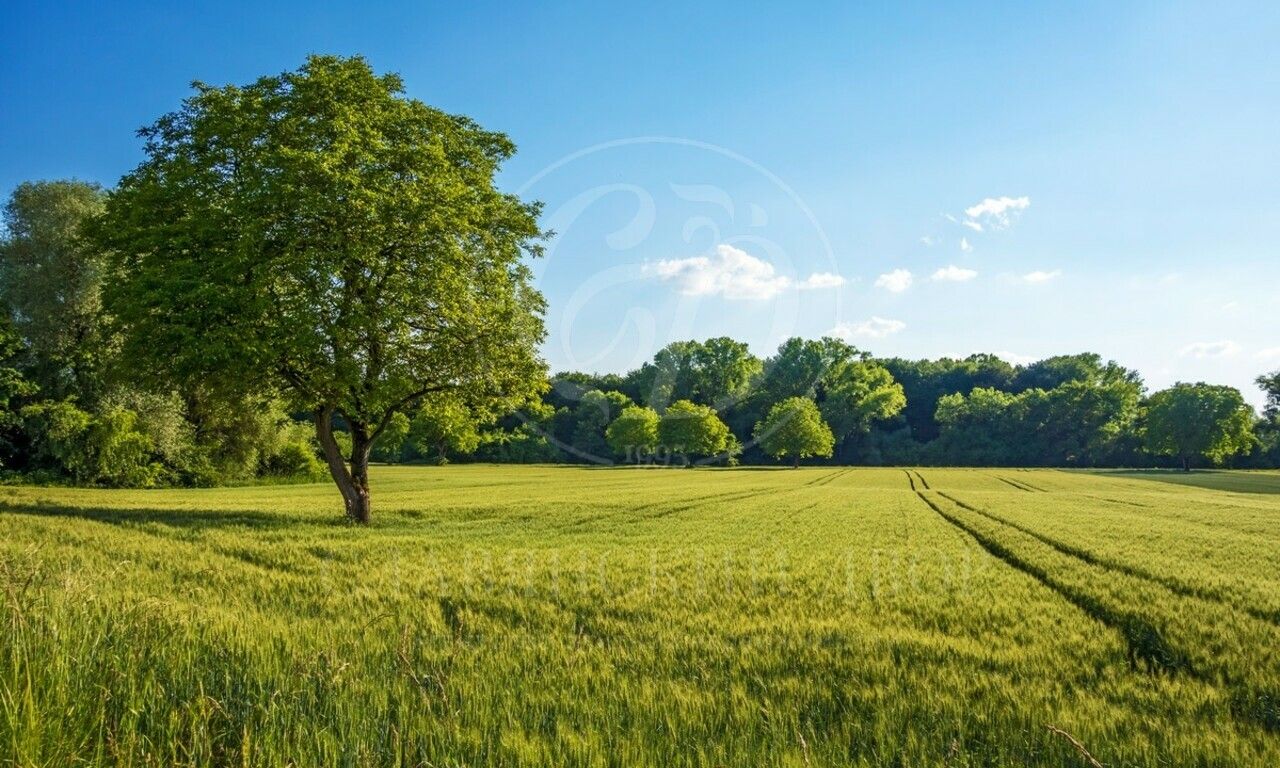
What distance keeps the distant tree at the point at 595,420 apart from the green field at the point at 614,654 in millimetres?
123712

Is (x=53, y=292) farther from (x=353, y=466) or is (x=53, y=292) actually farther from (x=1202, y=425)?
(x=1202, y=425)

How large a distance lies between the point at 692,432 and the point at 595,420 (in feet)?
103

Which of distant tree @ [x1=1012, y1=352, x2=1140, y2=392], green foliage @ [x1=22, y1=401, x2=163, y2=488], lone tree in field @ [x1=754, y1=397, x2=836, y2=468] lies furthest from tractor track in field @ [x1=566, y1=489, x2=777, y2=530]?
distant tree @ [x1=1012, y1=352, x2=1140, y2=392]

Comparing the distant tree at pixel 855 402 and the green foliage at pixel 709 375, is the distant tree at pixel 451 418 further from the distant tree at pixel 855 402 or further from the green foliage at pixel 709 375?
the distant tree at pixel 855 402

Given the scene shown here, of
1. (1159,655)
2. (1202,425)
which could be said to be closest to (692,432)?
(1202,425)

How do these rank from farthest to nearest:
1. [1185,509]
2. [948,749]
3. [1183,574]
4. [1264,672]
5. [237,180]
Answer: [1185,509]
[237,180]
[1183,574]
[1264,672]
[948,749]

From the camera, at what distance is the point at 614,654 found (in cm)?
717

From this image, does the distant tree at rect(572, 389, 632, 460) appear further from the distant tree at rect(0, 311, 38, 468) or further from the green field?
the green field

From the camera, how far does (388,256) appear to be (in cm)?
2125

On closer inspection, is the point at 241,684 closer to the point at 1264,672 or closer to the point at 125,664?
the point at 125,664

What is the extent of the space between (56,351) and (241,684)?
45.9 m

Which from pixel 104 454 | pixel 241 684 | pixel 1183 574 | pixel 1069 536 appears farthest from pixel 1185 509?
pixel 104 454

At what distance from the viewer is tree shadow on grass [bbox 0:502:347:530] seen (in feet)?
63.5

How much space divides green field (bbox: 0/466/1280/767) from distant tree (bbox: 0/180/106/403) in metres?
27.5
